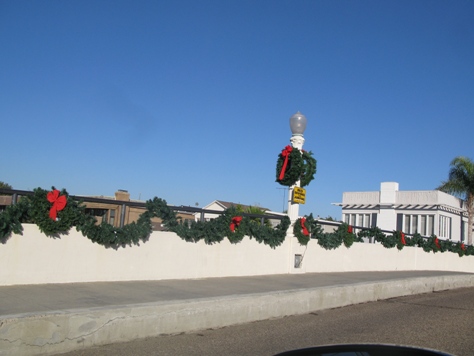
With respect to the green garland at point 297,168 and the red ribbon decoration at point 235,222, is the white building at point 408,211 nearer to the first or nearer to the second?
the green garland at point 297,168

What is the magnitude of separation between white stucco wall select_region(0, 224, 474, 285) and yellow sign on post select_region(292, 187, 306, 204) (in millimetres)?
1069

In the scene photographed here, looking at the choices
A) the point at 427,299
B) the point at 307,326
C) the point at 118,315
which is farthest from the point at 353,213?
the point at 118,315

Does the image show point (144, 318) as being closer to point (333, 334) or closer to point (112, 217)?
point (333, 334)

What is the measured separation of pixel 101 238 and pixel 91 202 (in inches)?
36.6

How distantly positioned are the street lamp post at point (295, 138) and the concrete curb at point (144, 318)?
131 inches

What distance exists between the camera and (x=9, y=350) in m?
5.73

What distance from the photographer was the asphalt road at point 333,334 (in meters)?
6.86

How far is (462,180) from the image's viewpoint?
1447 inches

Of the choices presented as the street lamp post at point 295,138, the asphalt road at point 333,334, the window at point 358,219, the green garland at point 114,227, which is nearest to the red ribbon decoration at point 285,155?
the street lamp post at point 295,138

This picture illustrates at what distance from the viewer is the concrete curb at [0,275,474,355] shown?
593 cm

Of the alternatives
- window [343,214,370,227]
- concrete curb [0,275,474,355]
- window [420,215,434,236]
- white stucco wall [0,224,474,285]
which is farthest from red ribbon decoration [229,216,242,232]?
window [343,214,370,227]

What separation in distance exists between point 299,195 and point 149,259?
5.14m

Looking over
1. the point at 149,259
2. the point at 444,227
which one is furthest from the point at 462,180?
the point at 149,259

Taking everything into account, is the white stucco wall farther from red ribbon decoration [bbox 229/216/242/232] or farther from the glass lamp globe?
the glass lamp globe
